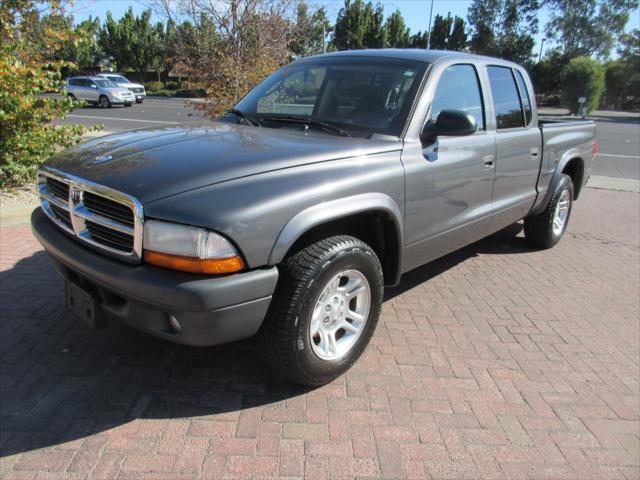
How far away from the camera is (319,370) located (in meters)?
2.66

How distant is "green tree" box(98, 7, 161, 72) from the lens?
1753 inches

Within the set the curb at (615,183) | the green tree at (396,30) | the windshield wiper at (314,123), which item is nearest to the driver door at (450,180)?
the windshield wiper at (314,123)

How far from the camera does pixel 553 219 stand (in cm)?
528

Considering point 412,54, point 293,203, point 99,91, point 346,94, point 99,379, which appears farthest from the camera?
point 99,91

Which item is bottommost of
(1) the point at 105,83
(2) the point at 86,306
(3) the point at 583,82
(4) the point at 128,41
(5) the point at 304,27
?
(2) the point at 86,306

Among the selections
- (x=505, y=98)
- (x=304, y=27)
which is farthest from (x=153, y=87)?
(x=505, y=98)

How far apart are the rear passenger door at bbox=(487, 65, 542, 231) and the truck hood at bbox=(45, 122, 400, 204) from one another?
1430 millimetres

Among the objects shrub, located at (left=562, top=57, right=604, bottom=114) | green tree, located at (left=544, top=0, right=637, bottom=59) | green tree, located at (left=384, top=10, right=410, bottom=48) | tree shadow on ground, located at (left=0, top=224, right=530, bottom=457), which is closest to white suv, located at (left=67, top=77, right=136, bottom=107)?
tree shadow on ground, located at (left=0, top=224, right=530, bottom=457)

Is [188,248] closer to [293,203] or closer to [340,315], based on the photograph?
[293,203]

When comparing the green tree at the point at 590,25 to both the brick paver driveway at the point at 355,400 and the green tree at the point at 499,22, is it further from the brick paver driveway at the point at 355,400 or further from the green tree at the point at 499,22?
the brick paver driveway at the point at 355,400

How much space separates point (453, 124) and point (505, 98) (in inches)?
58.8

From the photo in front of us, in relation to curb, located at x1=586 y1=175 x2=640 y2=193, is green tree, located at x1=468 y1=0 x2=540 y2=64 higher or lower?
higher

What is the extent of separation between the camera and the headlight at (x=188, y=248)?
2098mm

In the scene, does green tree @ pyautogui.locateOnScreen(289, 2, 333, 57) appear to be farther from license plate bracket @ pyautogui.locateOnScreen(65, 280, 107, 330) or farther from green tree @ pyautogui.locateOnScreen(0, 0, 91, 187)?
license plate bracket @ pyautogui.locateOnScreen(65, 280, 107, 330)
